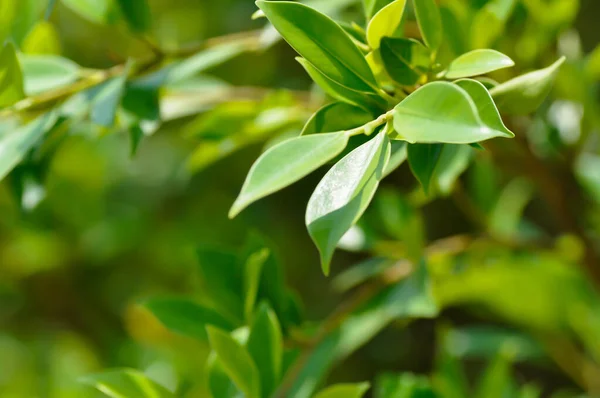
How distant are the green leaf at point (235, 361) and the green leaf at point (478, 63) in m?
0.20

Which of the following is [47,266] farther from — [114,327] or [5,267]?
[114,327]

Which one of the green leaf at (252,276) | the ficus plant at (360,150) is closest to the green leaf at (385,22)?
the ficus plant at (360,150)

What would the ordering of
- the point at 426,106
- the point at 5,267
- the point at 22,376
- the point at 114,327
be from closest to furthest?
the point at 426,106 < the point at 22,376 < the point at 5,267 < the point at 114,327

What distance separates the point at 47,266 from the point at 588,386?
95 centimetres

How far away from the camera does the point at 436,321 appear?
1910mm

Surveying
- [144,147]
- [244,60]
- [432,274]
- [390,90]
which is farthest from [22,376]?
[390,90]

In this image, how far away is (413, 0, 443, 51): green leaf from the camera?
407 millimetres

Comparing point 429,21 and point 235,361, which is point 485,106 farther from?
point 235,361

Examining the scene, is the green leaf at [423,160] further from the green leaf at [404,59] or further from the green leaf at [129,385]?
the green leaf at [129,385]

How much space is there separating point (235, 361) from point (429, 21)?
22 cm

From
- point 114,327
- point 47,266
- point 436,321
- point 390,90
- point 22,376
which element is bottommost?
point 436,321

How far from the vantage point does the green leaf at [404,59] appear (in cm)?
40

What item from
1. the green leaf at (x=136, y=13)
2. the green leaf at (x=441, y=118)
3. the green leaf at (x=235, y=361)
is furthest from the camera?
the green leaf at (x=136, y=13)

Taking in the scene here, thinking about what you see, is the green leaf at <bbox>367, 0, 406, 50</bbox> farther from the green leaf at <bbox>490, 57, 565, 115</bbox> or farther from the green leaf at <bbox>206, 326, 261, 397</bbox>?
the green leaf at <bbox>206, 326, 261, 397</bbox>
